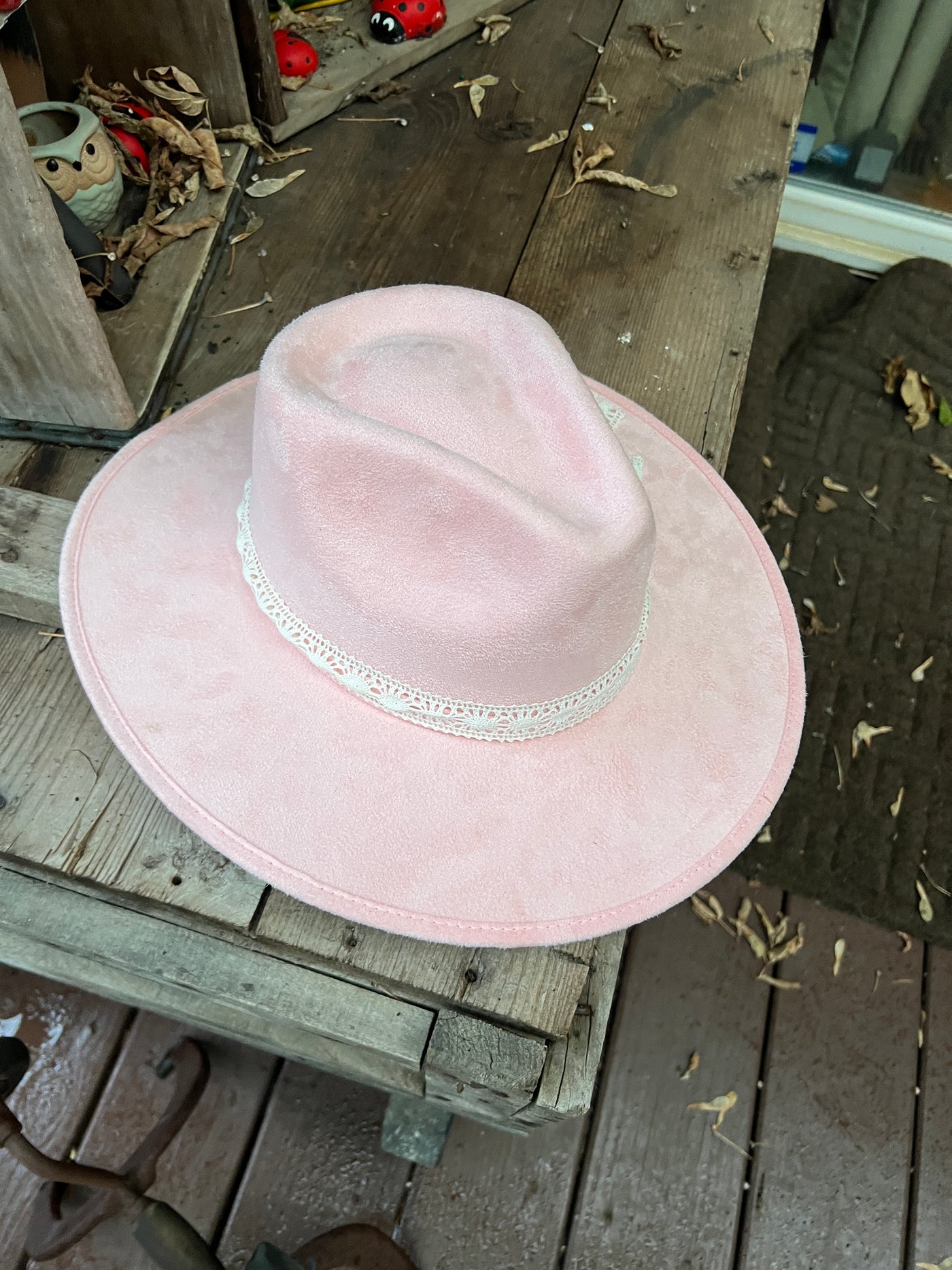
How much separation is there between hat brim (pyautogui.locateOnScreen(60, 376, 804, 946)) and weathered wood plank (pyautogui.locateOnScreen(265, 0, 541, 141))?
0.88m

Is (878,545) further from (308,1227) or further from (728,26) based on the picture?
(308,1227)

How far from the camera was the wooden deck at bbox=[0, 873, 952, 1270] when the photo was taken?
1485 mm

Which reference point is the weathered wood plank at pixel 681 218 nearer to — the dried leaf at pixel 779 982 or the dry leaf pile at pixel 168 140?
the dry leaf pile at pixel 168 140

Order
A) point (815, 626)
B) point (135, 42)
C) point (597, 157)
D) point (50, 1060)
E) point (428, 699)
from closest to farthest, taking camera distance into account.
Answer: point (428, 699) → point (135, 42) → point (50, 1060) → point (597, 157) → point (815, 626)

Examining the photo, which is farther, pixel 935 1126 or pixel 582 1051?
pixel 935 1126

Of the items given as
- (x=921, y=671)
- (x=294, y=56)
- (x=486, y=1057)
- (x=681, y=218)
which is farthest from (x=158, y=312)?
(x=921, y=671)

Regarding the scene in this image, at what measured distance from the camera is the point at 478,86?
5.69ft

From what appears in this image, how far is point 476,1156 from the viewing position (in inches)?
61.2

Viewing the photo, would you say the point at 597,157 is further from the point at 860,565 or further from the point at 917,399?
the point at 917,399

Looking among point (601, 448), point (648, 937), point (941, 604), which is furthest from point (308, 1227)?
point (941, 604)

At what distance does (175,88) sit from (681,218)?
0.84 meters

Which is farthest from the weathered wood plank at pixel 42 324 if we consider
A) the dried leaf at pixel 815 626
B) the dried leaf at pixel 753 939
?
the dried leaf at pixel 815 626

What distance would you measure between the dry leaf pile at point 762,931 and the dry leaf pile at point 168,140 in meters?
1.46

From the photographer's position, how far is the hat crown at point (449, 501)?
0.80m
